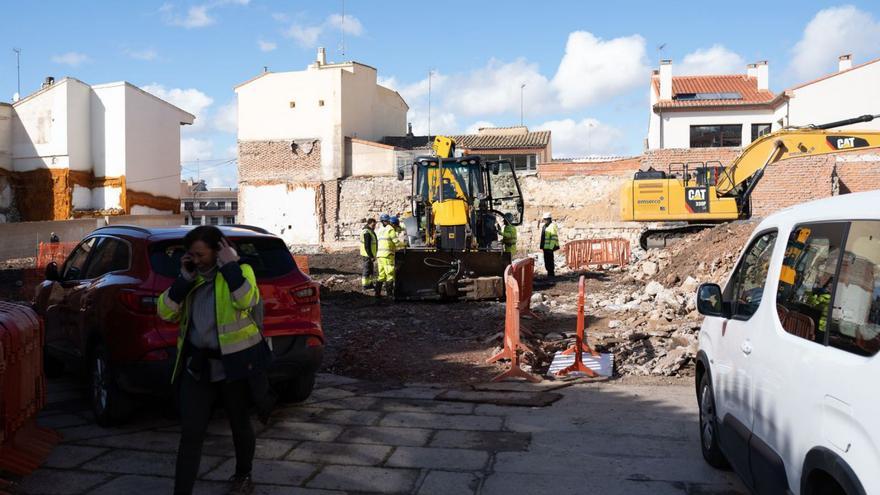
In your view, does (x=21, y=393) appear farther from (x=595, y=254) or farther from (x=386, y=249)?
(x=595, y=254)

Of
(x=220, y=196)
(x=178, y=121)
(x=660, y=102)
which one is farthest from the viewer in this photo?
(x=220, y=196)

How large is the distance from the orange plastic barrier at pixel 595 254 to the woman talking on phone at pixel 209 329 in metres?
21.7

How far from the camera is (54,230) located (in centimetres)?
3003

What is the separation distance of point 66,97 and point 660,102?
102 ft

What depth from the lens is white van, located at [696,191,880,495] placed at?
8.97 ft

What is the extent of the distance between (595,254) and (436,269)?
503 inches

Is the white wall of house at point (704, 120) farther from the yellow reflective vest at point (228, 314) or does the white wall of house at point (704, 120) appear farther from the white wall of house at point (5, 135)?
the yellow reflective vest at point (228, 314)

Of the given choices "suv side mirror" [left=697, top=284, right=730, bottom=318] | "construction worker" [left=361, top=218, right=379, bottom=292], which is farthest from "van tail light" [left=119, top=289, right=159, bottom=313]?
"construction worker" [left=361, top=218, right=379, bottom=292]

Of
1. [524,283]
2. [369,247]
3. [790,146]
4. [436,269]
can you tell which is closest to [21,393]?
[524,283]

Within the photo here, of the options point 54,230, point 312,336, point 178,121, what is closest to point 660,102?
point 178,121

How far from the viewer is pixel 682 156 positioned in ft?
104

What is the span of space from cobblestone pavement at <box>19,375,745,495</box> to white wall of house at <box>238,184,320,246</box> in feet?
103

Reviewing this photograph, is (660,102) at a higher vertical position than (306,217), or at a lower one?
higher

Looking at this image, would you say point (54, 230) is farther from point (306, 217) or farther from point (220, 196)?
point (220, 196)
